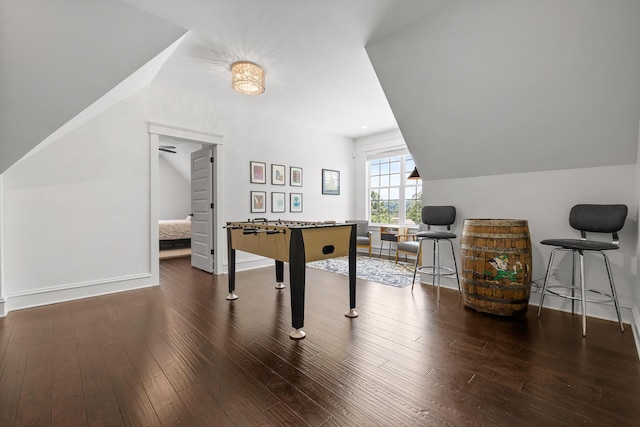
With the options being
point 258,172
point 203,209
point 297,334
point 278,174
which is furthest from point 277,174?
point 297,334

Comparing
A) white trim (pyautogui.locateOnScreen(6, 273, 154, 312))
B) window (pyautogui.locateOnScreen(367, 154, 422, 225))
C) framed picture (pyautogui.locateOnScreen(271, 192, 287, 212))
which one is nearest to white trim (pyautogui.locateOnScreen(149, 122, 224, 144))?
framed picture (pyautogui.locateOnScreen(271, 192, 287, 212))

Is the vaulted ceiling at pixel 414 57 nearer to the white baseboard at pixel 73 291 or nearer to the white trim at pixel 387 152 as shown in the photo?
the white baseboard at pixel 73 291

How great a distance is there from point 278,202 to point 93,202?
8.74 feet

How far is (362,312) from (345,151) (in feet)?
→ 14.9

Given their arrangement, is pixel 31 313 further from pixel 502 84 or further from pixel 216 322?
pixel 502 84

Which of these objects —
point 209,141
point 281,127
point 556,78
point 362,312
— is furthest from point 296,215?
point 556,78

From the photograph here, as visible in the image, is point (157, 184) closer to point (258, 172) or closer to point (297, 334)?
point (258, 172)

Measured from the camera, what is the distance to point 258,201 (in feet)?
15.8

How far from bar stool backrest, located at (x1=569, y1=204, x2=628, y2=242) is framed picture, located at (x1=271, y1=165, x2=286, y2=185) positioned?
4055 millimetres

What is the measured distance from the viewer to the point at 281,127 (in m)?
5.14

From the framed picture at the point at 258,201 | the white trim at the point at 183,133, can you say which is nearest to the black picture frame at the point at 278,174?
the framed picture at the point at 258,201

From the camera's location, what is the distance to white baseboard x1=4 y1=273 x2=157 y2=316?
2.80 meters

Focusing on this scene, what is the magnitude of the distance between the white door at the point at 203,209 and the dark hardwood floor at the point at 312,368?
1675 millimetres

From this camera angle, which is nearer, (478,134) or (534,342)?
(534,342)
